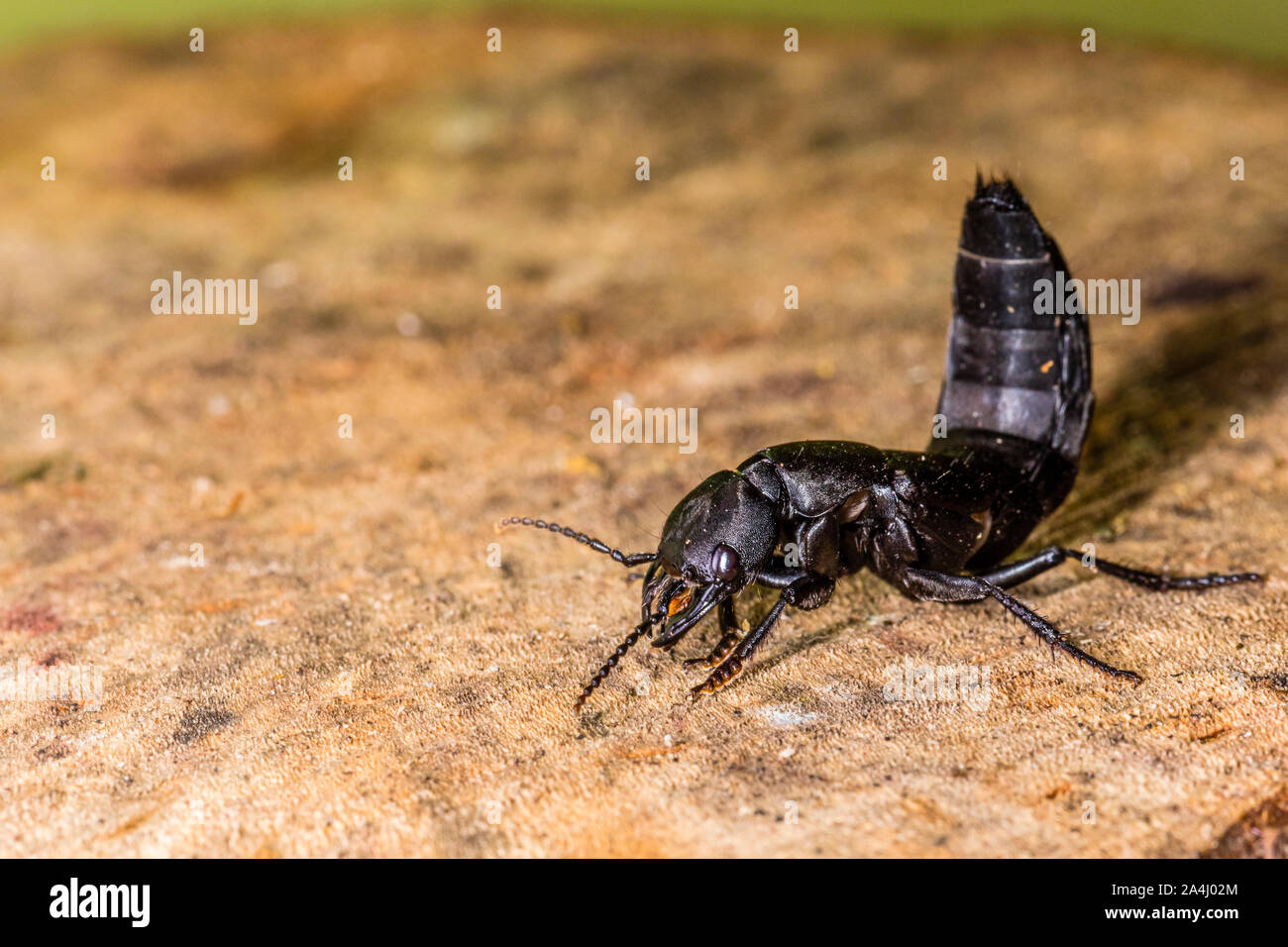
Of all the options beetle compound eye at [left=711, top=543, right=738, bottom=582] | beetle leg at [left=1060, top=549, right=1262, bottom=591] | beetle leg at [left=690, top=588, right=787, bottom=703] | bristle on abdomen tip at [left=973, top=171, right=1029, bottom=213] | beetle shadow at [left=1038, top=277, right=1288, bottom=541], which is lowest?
beetle leg at [left=690, top=588, right=787, bottom=703]

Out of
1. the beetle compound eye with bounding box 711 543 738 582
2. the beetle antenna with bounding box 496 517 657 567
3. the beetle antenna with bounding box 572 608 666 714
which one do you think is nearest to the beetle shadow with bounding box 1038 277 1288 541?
the beetle compound eye with bounding box 711 543 738 582

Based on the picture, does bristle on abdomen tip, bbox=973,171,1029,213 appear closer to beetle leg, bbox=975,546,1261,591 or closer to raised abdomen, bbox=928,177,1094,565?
raised abdomen, bbox=928,177,1094,565

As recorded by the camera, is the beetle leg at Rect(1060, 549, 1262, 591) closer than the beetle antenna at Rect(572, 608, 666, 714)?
No

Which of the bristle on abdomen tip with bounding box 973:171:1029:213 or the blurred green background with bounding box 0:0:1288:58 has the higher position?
the blurred green background with bounding box 0:0:1288:58

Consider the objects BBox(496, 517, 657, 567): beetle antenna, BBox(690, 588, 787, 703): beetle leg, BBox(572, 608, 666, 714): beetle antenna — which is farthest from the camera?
BBox(496, 517, 657, 567): beetle antenna

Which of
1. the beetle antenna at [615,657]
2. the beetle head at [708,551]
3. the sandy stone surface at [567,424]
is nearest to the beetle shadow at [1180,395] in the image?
the sandy stone surface at [567,424]

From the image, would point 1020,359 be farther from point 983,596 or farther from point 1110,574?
point 983,596
